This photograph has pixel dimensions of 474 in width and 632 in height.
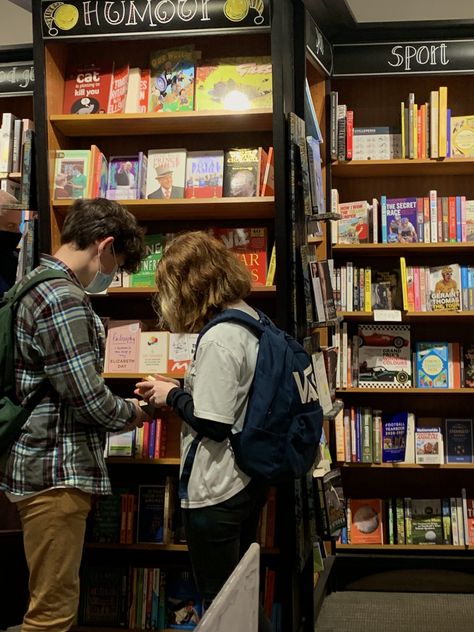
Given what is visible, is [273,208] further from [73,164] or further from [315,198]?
[73,164]

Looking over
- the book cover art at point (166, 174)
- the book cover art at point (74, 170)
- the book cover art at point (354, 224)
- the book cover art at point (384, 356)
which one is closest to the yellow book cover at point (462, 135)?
the book cover art at point (354, 224)

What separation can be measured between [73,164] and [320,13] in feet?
4.89

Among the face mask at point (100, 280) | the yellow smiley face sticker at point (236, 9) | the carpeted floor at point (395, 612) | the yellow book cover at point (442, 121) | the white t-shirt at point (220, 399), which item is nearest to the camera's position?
the white t-shirt at point (220, 399)

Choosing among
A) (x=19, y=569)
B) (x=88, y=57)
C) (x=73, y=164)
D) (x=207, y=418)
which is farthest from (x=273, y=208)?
Answer: (x=19, y=569)

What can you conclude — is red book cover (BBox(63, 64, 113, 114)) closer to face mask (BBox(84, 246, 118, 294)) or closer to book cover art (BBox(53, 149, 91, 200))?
book cover art (BBox(53, 149, 91, 200))

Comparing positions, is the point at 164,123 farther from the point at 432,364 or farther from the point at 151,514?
the point at 432,364

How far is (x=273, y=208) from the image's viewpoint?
3211 millimetres

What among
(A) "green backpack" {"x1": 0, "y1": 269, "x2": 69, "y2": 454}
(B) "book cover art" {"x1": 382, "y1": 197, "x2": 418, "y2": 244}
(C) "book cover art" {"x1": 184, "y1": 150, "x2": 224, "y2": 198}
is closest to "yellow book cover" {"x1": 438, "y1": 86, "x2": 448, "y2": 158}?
(B) "book cover art" {"x1": 382, "y1": 197, "x2": 418, "y2": 244}

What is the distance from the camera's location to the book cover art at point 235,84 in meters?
3.19

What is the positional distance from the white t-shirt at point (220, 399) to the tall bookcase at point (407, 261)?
190cm

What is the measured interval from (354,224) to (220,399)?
2.29 metres

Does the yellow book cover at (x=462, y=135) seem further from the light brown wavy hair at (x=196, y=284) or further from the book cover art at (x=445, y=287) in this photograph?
the light brown wavy hair at (x=196, y=284)

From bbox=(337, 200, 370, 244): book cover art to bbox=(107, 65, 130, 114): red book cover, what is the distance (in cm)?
140

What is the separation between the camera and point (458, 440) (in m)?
4.18
